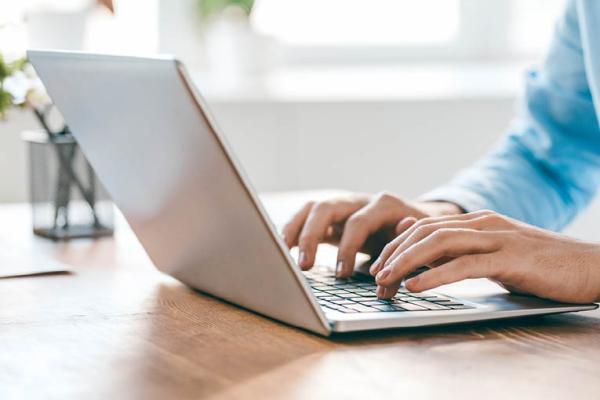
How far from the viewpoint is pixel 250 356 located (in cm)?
74

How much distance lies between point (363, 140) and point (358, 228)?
59.2 inches

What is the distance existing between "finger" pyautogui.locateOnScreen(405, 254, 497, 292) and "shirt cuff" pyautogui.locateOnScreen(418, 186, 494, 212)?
41cm

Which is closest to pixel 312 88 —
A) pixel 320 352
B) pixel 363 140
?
pixel 363 140

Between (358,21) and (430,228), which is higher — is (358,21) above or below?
above

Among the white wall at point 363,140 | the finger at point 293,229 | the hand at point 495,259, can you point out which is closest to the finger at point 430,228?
the hand at point 495,259

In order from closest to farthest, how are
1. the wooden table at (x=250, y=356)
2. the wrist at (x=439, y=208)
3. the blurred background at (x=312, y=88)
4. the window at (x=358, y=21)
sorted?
1. the wooden table at (x=250, y=356)
2. the wrist at (x=439, y=208)
3. the blurred background at (x=312, y=88)
4. the window at (x=358, y=21)

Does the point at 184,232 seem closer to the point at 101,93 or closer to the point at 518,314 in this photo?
the point at 101,93

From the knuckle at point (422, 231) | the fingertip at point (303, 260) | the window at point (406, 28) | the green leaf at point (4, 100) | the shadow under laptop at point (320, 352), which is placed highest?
the window at point (406, 28)

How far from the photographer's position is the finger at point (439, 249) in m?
0.84

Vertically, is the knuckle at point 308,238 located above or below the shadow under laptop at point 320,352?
above

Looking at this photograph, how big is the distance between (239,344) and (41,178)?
0.71 m

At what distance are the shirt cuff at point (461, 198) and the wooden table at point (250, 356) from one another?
0.39 meters

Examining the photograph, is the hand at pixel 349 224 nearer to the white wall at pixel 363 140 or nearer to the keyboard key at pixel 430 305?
the keyboard key at pixel 430 305

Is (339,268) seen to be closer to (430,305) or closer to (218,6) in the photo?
(430,305)
